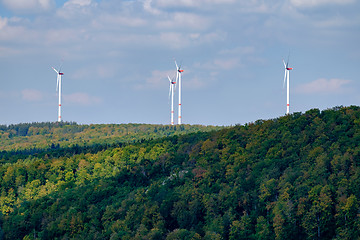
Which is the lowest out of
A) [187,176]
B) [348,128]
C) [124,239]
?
[124,239]

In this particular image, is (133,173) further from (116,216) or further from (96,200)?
(116,216)

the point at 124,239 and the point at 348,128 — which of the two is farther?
the point at 348,128

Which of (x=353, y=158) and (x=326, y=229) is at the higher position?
(x=353, y=158)

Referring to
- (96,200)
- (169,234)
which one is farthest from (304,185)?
(96,200)

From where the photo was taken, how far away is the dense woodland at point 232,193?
118m

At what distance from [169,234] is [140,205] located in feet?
68.3

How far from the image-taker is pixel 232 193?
13350 cm

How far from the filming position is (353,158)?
129 m

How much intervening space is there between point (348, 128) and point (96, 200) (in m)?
59.0

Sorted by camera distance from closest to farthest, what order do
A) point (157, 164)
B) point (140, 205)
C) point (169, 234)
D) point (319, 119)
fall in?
point (169, 234), point (140, 205), point (319, 119), point (157, 164)

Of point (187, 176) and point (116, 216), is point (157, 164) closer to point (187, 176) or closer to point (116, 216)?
point (187, 176)

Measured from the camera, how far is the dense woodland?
11781cm

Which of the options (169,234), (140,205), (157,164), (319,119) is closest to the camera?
(169,234)

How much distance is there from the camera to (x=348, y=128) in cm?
14812
